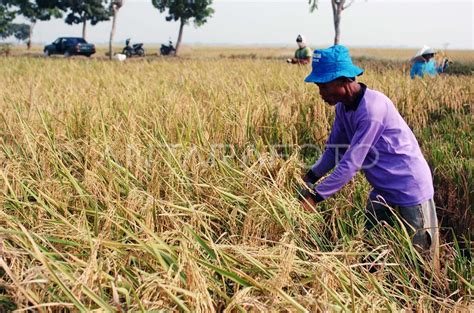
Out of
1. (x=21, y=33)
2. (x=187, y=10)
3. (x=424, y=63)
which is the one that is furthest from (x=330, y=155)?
(x=21, y=33)

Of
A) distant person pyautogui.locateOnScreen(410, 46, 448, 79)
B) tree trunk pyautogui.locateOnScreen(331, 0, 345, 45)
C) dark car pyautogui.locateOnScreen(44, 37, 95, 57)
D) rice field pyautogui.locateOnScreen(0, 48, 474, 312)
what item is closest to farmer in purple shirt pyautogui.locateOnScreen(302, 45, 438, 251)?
rice field pyautogui.locateOnScreen(0, 48, 474, 312)

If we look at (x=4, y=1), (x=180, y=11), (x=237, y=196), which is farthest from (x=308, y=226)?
(x=4, y=1)

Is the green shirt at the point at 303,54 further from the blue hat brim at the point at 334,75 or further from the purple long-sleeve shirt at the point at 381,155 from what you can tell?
the blue hat brim at the point at 334,75

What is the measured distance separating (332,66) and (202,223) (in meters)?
0.88

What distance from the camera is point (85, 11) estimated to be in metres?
32.9

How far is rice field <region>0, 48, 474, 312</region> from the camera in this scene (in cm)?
124

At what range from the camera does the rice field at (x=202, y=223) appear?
4.08 ft

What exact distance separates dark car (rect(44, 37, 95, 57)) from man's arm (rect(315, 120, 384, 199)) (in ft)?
83.7

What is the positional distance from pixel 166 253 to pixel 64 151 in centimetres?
147

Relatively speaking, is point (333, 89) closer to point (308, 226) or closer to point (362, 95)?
point (362, 95)

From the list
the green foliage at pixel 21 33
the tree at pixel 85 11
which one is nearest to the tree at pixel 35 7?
the tree at pixel 85 11

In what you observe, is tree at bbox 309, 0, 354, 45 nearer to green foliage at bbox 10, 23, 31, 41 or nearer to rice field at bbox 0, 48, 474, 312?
rice field at bbox 0, 48, 474, 312

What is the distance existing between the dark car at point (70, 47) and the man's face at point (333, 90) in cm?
2536

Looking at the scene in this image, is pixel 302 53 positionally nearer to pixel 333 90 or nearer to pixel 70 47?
pixel 333 90
